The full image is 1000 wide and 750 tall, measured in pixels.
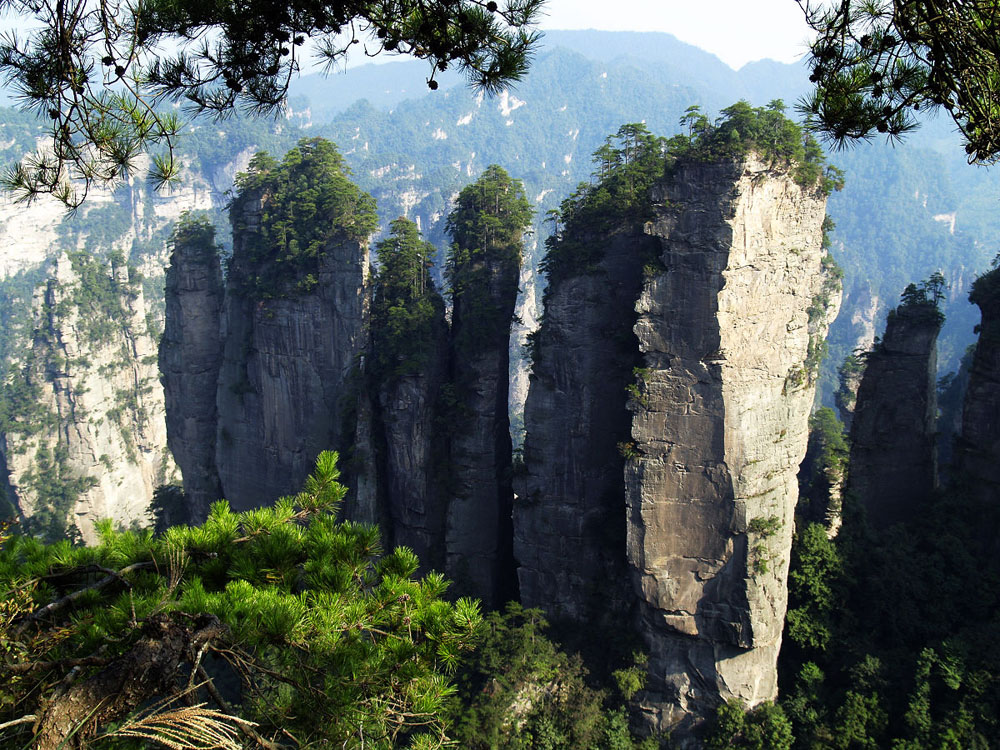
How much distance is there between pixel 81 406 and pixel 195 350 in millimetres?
19909

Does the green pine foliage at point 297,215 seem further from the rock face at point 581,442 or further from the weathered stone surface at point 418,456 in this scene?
the rock face at point 581,442

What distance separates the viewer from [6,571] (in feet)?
18.5

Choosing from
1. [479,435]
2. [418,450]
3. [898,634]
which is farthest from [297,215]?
[898,634]

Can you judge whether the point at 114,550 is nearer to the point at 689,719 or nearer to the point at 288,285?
the point at 689,719

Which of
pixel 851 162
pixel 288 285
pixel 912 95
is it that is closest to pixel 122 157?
pixel 912 95

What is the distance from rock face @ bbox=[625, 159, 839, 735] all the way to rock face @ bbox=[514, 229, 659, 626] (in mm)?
1728

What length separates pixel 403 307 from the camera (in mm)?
21797

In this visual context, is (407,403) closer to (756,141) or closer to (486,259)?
(486,259)

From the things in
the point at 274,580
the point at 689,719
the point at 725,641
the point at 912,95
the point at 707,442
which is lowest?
the point at 689,719

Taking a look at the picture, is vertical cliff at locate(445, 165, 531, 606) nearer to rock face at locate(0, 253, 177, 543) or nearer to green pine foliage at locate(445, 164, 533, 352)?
green pine foliage at locate(445, 164, 533, 352)

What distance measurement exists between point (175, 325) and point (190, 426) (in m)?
3.81

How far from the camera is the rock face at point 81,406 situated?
42.7 metres

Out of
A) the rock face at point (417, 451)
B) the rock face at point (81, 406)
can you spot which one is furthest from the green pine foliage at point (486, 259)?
the rock face at point (81, 406)

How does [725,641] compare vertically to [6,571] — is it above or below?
below
